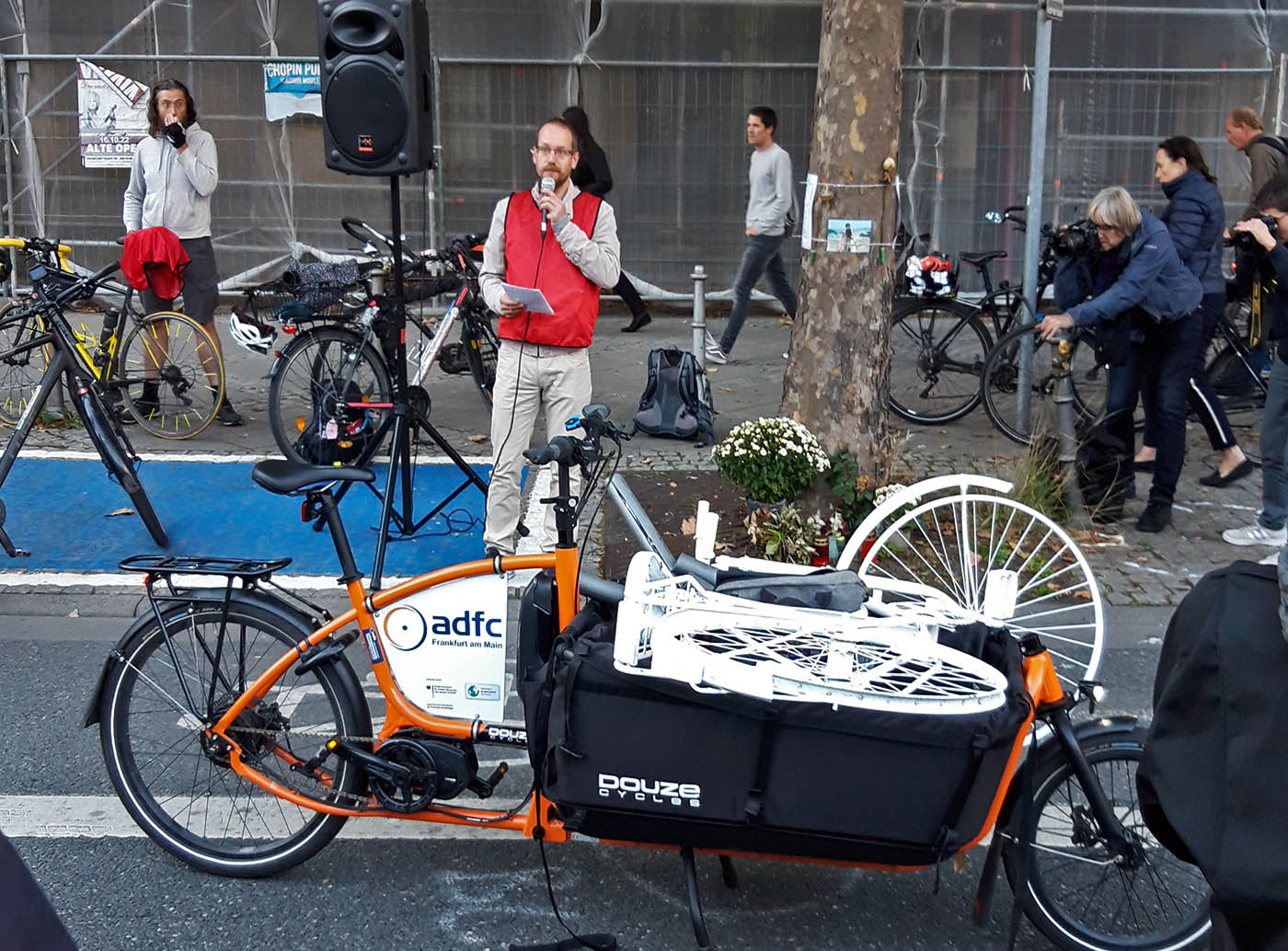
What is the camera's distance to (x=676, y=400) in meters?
8.26

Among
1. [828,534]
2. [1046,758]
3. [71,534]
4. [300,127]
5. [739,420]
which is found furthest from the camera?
[300,127]

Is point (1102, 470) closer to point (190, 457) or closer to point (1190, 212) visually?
point (1190, 212)

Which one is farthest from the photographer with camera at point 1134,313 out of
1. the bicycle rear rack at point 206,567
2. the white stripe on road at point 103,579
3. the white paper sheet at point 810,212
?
the bicycle rear rack at point 206,567

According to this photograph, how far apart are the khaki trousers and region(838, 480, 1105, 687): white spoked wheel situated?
1.47 m

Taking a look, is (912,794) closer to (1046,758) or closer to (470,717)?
(1046,758)

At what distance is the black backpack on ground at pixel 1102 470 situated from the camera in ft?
22.8

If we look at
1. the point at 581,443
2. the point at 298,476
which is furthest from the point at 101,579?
the point at 581,443

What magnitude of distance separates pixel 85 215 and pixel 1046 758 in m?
11.5

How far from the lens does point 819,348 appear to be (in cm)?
642

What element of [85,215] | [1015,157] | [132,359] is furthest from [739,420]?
[85,215]

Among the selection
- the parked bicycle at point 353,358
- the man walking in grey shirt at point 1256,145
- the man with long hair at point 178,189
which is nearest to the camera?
the parked bicycle at point 353,358

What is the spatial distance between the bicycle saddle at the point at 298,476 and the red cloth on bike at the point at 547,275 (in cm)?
212

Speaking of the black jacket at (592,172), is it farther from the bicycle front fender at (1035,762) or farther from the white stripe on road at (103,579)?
the bicycle front fender at (1035,762)

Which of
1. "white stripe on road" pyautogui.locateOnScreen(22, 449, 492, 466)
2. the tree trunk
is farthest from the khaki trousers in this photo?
"white stripe on road" pyautogui.locateOnScreen(22, 449, 492, 466)
